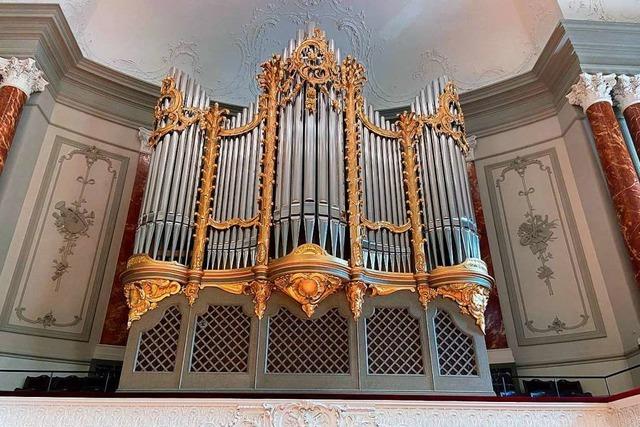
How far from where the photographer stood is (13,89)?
257 inches

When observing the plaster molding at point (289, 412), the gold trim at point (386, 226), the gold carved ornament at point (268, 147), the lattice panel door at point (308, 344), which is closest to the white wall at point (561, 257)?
the plaster molding at point (289, 412)

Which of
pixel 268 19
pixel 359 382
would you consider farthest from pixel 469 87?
pixel 359 382

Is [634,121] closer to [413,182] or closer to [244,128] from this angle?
[413,182]

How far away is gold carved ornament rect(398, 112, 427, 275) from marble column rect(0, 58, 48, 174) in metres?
4.70

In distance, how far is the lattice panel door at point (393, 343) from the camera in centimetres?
513

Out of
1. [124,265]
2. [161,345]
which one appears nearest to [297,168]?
[161,345]

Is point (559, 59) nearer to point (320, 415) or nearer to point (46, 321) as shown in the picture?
point (320, 415)

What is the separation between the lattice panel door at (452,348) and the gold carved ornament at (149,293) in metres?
2.68

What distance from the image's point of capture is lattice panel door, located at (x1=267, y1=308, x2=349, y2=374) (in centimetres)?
507

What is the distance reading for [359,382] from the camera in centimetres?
498

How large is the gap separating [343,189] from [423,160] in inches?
45.9

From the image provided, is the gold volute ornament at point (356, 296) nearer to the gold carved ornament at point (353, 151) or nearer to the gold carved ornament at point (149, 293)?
the gold carved ornament at point (353, 151)

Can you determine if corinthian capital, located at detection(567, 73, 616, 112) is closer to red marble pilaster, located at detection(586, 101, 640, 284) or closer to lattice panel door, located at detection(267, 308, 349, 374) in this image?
red marble pilaster, located at detection(586, 101, 640, 284)

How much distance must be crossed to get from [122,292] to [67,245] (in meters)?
0.93
